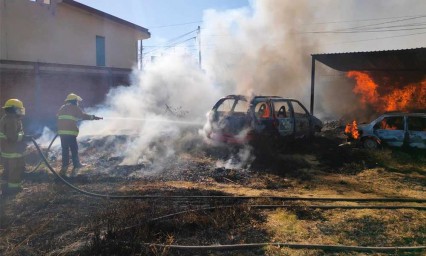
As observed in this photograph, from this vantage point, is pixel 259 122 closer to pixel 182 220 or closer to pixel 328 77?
pixel 182 220

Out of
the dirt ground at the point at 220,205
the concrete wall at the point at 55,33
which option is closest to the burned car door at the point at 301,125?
the dirt ground at the point at 220,205

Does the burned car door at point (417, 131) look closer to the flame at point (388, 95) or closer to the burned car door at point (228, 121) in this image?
the burned car door at point (228, 121)

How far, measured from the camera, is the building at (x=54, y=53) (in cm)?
1364

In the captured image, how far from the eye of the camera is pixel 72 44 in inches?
680

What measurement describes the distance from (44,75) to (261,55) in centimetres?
1180

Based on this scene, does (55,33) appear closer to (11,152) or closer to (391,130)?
(11,152)

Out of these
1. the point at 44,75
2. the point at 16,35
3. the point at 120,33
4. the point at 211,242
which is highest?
the point at 120,33

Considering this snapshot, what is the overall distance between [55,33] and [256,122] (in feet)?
38.5

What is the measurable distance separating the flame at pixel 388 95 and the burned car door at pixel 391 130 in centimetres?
702

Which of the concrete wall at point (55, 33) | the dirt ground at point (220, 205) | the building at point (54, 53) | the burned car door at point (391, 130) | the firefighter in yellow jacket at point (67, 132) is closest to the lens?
the dirt ground at point (220, 205)

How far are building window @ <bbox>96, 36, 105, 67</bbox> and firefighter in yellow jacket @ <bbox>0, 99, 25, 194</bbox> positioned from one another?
12.5 metres

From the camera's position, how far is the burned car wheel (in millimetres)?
10297

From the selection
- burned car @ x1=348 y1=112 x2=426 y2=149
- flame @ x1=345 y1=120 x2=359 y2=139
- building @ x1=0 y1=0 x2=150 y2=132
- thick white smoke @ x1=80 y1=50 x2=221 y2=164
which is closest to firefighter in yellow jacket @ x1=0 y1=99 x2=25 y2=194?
thick white smoke @ x1=80 y1=50 x2=221 y2=164

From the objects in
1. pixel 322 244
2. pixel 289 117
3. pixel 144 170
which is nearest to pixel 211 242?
pixel 322 244
